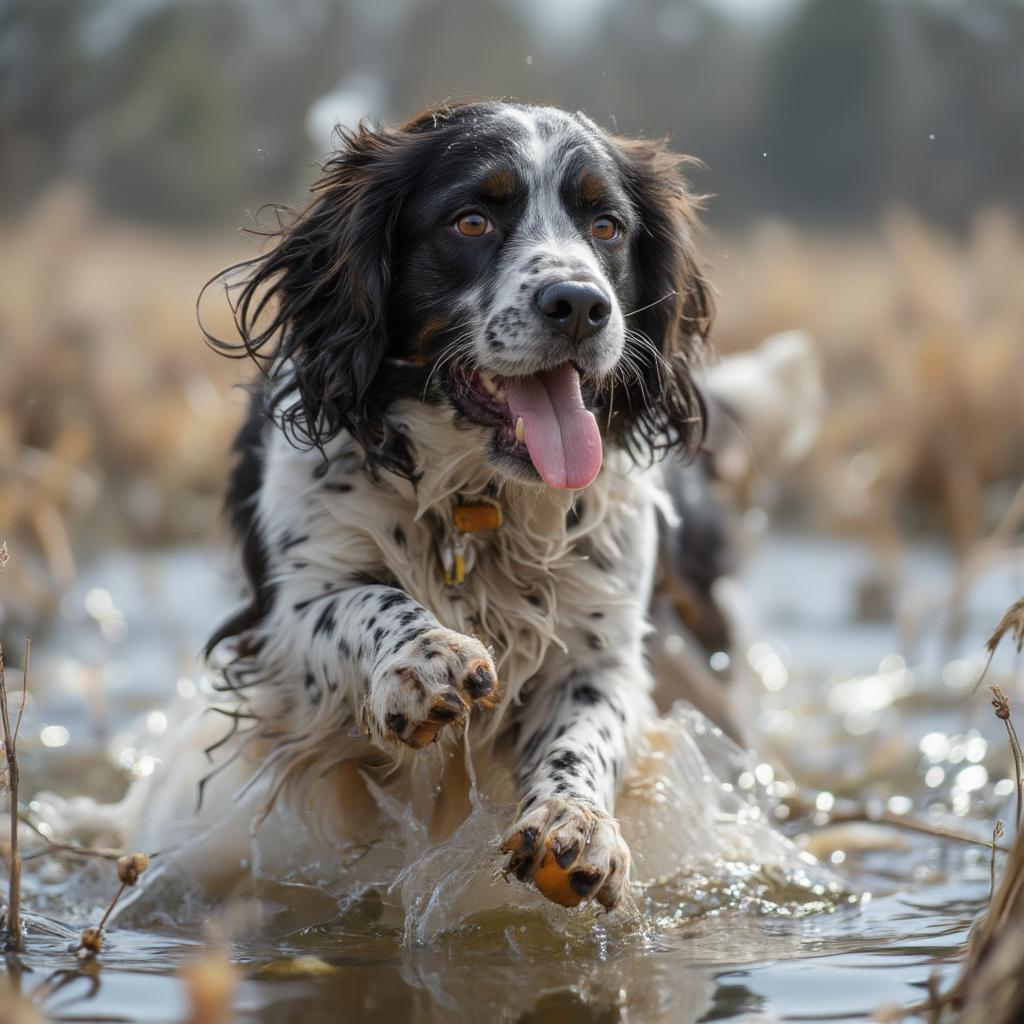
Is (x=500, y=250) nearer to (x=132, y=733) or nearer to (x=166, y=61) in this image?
(x=132, y=733)

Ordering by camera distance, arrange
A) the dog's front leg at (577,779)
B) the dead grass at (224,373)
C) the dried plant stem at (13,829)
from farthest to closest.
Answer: the dead grass at (224,373)
the dog's front leg at (577,779)
the dried plant stem at (13,829)

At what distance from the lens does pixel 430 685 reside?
117 inches

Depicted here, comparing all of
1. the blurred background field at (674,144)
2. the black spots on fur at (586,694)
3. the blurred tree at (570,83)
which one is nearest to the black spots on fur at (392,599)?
the black spots on fur at (586,694)

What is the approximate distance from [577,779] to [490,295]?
1.04m

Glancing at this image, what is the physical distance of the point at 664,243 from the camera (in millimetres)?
3949

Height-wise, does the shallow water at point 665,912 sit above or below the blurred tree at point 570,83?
below

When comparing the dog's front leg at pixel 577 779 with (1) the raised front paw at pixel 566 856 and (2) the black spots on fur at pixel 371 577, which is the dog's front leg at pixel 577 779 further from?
(2) the black spots on fur at pixel 371 577

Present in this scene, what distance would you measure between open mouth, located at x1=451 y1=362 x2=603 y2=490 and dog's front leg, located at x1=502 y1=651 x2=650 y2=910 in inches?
21.9

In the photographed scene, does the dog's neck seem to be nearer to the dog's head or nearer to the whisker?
the dog's head

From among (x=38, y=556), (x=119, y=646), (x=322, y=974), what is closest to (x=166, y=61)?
(x=38, y=556)

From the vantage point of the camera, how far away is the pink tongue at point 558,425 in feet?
11.0

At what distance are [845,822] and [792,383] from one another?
183cm

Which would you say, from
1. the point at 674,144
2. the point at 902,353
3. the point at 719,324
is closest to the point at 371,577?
the point at 902,353

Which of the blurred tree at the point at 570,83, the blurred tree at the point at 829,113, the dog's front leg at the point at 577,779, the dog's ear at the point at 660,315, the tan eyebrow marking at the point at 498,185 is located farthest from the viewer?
the blurred tree at the point at 829,113
